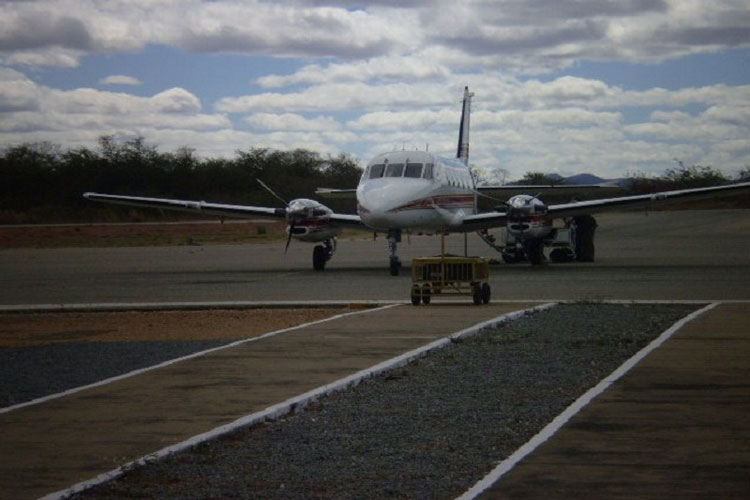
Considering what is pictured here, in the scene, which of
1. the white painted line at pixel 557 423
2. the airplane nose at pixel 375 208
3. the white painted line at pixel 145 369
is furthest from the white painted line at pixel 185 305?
the airplane nose at pixel 375 208

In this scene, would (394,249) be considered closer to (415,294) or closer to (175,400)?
(415,294)

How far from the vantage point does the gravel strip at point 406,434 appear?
8.30 m

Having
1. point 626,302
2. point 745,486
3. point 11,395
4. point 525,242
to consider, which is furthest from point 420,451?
point 525,242

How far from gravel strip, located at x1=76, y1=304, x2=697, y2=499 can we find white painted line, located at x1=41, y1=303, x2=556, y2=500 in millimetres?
68

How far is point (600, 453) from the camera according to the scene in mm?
9094

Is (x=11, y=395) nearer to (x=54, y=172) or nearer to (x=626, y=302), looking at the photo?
(x=626, y=302)

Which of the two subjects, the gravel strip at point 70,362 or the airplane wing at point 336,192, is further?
the airplane wing at point 336,192

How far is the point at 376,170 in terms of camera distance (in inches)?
1350

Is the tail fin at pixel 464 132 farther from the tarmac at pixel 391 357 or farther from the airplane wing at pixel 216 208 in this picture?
the tarmac at pixel 391 357

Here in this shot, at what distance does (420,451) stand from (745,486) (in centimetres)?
246

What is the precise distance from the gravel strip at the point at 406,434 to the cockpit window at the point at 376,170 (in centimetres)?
1806

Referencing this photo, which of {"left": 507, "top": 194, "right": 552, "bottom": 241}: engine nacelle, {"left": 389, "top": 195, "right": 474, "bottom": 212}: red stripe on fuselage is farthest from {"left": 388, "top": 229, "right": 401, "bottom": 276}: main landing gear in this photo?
{"left": 507, "top": 194, "right": 552, "bottom": 241}: engine nacelle

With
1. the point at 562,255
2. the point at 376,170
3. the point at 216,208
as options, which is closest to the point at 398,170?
the point at 376,170

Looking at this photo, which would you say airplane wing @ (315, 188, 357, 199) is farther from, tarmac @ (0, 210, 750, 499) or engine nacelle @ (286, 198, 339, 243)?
tarmac @ (0, 210, 750, 499)
